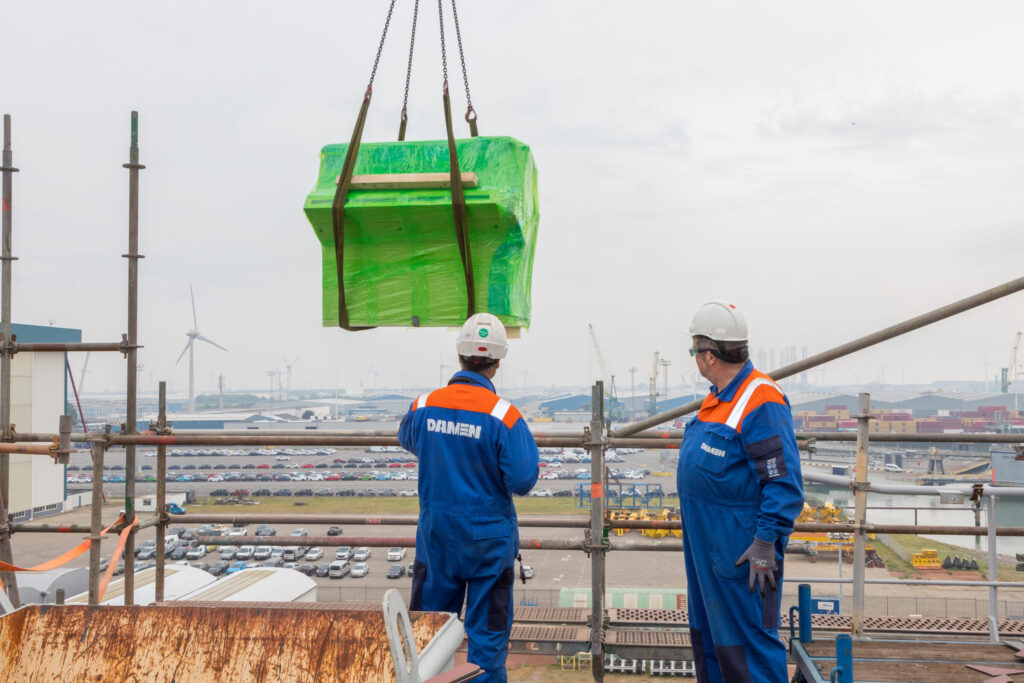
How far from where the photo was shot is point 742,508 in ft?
9.75

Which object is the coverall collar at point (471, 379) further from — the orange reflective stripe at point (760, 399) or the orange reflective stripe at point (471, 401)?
the orange reflective stripe at point (760, 399)

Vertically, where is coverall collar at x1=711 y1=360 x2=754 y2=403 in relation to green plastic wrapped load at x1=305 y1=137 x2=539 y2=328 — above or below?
below

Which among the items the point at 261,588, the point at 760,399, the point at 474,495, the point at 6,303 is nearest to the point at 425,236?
the point at 474,495

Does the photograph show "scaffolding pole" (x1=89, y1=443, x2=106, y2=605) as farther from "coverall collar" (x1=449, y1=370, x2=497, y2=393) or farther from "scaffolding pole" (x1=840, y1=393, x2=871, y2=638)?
"scaffolding pole" (x1=840, y1=393, x2=871, y2=638)

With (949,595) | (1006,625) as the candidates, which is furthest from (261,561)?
(1006,625)

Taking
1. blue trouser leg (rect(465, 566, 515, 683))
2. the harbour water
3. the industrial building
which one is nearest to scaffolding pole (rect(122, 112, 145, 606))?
blue trouser leg (rect(465, 566, 515, 683))

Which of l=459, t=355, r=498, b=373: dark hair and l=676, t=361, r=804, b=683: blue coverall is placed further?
l=459, t=355, r=498, b=373: dark hair

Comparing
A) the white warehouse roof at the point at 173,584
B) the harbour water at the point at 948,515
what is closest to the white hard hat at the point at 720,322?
the white warehouse roof at the point at 173,584

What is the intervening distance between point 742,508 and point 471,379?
1282 millimetres

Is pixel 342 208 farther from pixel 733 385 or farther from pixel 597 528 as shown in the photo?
pixel 597 528

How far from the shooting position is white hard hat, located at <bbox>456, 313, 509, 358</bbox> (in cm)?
332

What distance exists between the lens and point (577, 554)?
114 ft

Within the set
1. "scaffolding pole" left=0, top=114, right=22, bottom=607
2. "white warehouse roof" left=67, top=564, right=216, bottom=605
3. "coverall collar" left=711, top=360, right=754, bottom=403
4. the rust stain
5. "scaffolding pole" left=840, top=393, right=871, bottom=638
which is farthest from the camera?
"white warehouse roof" left=67, top=564, right=216, bottom=605

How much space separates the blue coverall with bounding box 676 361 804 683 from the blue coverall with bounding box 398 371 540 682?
0.74 m
